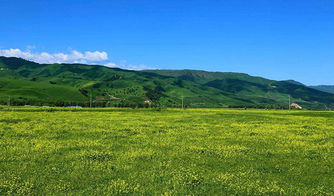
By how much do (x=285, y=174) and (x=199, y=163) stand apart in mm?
5934

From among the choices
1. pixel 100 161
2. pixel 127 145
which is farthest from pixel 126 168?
pixel 127 145

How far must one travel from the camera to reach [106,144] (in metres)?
27.2

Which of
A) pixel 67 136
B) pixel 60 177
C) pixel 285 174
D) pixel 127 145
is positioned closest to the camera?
pixel 60 177

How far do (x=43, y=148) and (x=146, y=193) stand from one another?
45.9 ft

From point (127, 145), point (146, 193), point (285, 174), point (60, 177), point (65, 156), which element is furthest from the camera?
point (127, 145)

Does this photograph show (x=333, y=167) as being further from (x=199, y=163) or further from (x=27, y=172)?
(x=27, y=172)

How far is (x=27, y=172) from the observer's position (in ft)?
55.4

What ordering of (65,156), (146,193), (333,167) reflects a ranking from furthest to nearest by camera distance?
(65,156) < (333,167) < (146,193)

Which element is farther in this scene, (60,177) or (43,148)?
(43,148)

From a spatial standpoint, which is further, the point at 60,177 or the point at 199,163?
the point at 199,163

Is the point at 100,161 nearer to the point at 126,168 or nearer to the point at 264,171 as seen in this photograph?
the point at 126,168

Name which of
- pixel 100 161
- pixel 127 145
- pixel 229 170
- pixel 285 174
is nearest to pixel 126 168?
pixel 100 161

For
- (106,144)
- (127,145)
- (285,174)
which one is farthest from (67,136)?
(285,174)

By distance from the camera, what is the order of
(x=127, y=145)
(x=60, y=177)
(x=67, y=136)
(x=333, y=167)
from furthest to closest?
(x=67, y=136), (x=127, y=145), (x=333, y=167), (x=60, y=177)
